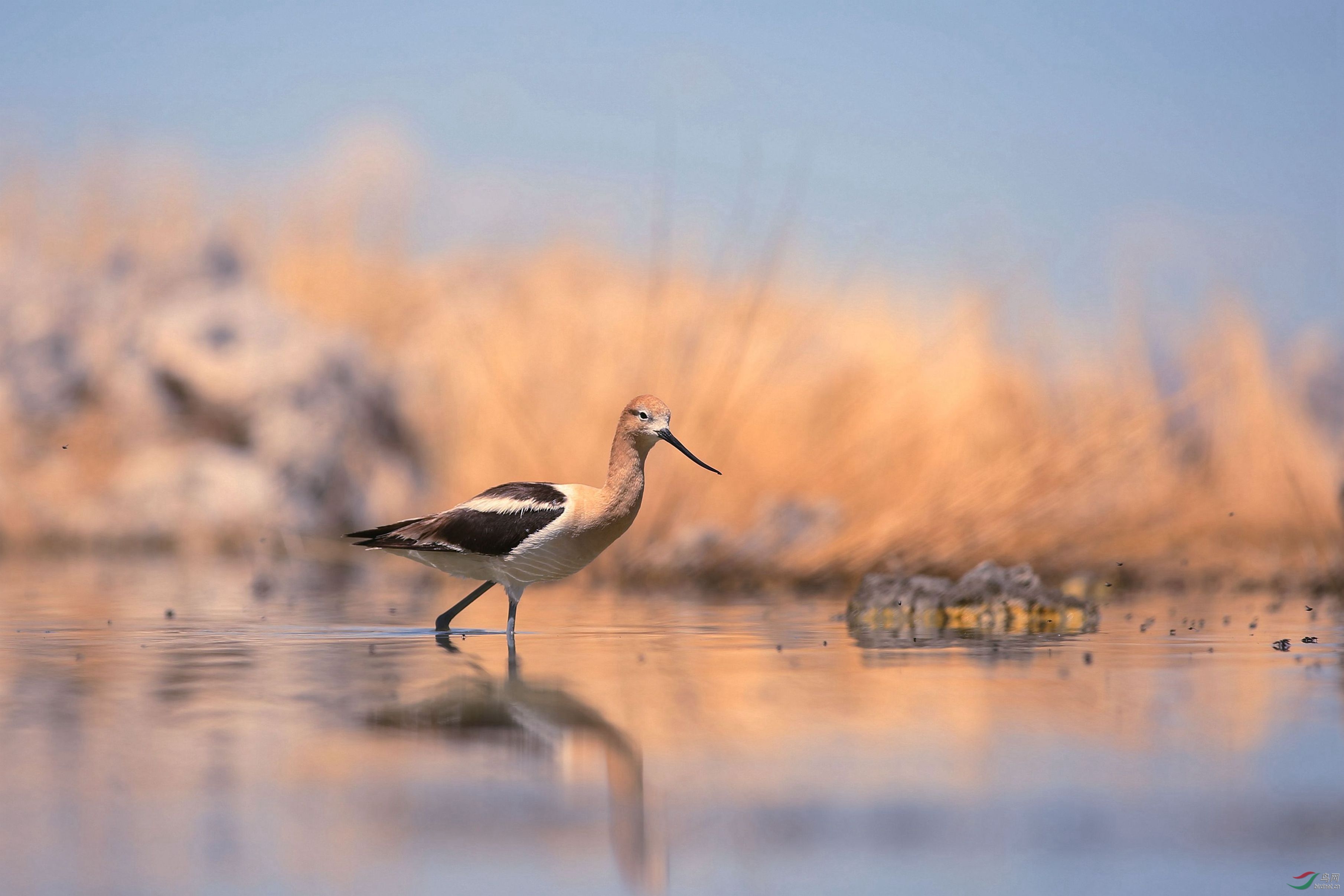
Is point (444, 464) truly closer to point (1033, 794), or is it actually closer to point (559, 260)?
point (559, 260)

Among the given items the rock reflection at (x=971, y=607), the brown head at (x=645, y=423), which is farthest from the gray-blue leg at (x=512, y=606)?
the rock reflection at (x=971, y=607)

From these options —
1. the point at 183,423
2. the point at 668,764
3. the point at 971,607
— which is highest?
the point at 183,423

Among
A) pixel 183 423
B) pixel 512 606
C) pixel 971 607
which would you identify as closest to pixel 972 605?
pixel 971 607

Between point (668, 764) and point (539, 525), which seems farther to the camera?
point (539, 525)

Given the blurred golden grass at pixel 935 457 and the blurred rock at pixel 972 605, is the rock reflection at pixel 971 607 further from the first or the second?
the blurred golden grass at pixel 935 457

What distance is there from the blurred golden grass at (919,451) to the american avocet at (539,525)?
9.09 ft

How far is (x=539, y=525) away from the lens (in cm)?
759

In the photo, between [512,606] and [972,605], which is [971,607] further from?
[512,606]

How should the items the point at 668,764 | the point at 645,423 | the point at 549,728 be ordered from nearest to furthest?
the point at 668,764
the point at 549,728
the point at 645,423

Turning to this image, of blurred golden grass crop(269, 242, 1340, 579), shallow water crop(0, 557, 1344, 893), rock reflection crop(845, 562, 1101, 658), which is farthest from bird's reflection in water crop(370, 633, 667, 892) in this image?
blurred golden grass crop(269, 242, 1340, 579)

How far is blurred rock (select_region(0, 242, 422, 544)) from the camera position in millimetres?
16625

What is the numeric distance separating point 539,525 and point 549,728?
3088mm

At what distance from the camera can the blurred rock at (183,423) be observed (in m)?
16.6

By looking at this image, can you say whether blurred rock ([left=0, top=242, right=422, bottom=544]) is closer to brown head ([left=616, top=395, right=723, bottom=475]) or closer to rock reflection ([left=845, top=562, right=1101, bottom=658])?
brown head ([left=616, top=395, right=723, bottom=475])
